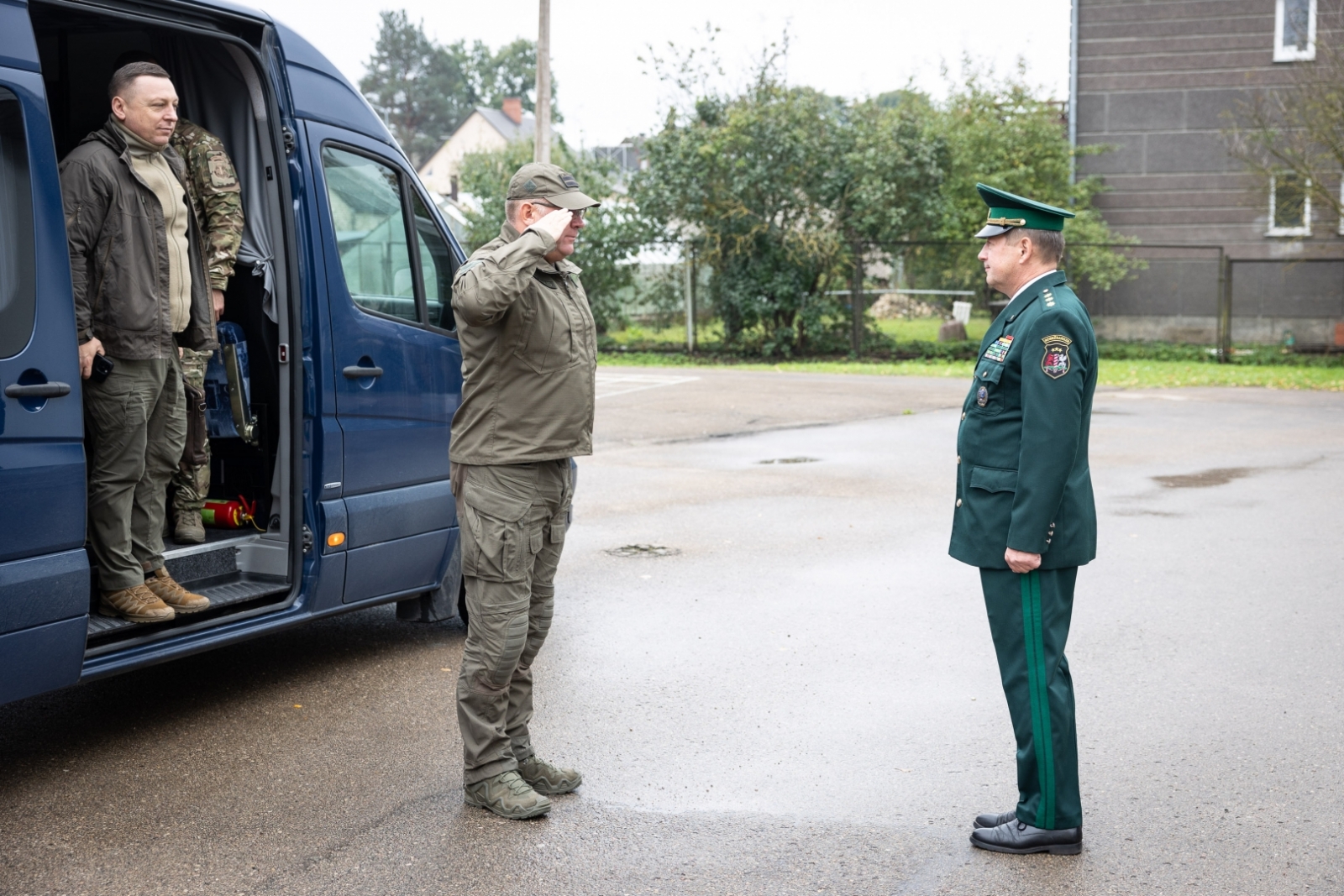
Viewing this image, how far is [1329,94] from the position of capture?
22562mm

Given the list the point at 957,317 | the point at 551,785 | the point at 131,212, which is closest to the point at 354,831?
the point at 551,785

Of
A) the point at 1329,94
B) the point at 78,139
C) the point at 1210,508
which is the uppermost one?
the point at 1329,94

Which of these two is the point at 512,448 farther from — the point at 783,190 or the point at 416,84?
the point at 416,84

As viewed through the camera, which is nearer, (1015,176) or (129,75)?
(129,75)

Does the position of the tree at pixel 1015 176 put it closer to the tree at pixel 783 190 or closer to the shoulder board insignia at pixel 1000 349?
the tree at pixel 783 190

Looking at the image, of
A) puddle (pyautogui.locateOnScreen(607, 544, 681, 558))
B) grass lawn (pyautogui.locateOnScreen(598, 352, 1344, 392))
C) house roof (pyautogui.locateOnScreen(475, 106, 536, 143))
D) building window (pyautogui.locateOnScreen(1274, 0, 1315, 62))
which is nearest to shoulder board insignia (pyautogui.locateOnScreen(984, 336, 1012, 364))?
puddle (pyautogui.locateOnScreen(607, 544, 681, 558))

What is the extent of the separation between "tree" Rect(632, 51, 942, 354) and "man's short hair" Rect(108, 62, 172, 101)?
20.0 m

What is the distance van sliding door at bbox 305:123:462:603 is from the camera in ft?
17.7

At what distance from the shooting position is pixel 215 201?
18.2 ft

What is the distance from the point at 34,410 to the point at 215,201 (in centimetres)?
173

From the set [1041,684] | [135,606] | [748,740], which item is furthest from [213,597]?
[1041,684]

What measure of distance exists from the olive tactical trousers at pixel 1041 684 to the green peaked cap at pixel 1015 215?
996 mm

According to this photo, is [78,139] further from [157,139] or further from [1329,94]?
[1329,94]

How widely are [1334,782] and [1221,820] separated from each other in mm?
586
